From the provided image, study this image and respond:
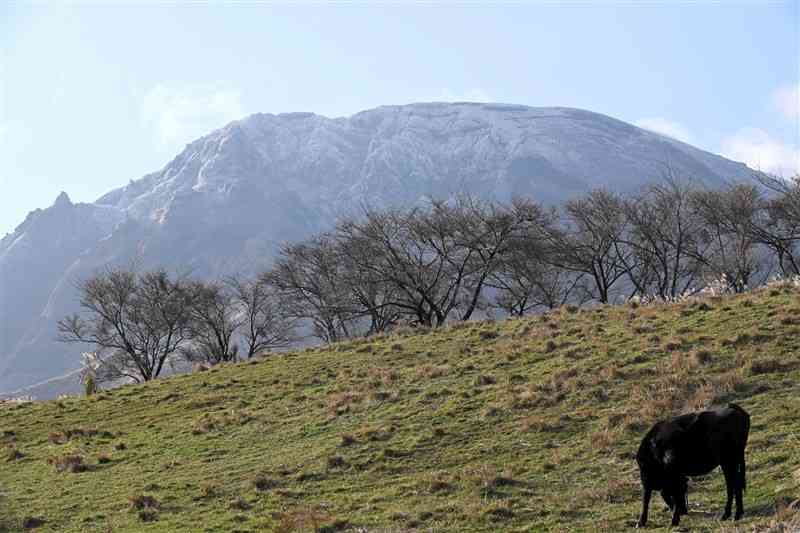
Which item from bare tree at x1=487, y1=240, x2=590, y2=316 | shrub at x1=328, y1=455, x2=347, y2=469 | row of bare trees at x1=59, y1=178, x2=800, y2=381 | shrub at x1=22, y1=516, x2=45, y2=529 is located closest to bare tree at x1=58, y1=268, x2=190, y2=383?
row of bare trees at x1=59, y1=178, x2=800, y2=381

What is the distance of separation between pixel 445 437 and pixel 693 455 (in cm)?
832

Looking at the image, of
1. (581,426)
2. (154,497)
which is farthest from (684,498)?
(154,497)

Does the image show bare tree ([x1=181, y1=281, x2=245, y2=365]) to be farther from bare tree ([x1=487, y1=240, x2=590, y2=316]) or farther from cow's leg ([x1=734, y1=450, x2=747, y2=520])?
cow's leg ([x1=734, y1=450, x2=747, y2=520])

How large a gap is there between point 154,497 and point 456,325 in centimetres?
2060

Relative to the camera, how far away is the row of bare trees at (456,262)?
55.7m

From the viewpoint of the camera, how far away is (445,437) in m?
19.4

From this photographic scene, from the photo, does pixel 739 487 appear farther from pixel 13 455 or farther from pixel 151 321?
pixel 151 321

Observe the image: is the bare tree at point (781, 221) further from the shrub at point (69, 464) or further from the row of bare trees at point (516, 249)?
the shrub at point (69, 464)

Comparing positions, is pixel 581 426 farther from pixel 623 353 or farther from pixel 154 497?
pixel 154 497

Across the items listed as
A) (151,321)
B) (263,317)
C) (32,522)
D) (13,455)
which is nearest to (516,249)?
(151,321)

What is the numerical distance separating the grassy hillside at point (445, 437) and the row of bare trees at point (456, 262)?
79.7 ft

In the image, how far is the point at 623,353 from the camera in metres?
23.4

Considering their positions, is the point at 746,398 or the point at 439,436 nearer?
the point at 746,398

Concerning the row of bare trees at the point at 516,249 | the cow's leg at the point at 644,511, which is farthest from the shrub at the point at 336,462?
the row of bare trees at the point at 516,249
